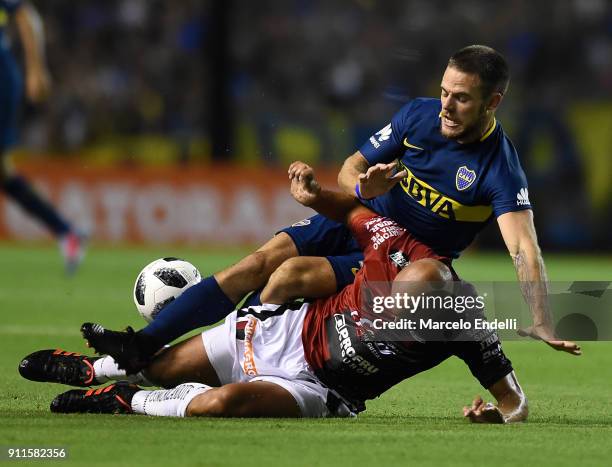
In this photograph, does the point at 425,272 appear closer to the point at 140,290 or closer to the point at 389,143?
the point at 389,143

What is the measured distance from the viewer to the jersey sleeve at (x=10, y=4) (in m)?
10.4

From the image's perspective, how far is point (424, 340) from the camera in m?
4.93

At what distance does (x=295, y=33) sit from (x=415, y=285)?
12630 millimetres

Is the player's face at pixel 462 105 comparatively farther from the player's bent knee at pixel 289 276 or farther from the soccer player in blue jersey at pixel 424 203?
the player's bent knee at pixel 289 276

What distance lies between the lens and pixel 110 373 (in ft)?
17.7

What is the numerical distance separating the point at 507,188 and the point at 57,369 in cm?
201

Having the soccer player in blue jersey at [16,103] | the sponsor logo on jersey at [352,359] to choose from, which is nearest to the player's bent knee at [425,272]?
the sponsor logo on jersey at [352,359]

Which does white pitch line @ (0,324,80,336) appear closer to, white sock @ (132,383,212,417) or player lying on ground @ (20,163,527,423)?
player lying on ground @ (20,163,527,423)

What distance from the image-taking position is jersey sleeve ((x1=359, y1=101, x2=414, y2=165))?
5.66 m

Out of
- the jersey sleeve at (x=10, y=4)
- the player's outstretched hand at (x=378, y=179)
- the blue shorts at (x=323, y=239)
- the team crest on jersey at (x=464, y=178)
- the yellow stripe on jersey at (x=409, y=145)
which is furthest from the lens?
the jersey sleeve at (x=10, y=4)

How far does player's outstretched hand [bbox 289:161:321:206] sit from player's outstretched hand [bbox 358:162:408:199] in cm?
19

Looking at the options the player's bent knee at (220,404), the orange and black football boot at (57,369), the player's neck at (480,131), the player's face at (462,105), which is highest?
the player's face at (462,105)

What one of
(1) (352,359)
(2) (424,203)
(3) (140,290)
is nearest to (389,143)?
(2) (424,203)

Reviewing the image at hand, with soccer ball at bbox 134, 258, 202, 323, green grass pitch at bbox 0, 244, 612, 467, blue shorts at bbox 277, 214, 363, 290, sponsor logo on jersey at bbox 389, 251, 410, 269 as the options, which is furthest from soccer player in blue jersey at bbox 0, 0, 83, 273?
sponsor logo on jersey at bbox 389, 251, 410, 269
